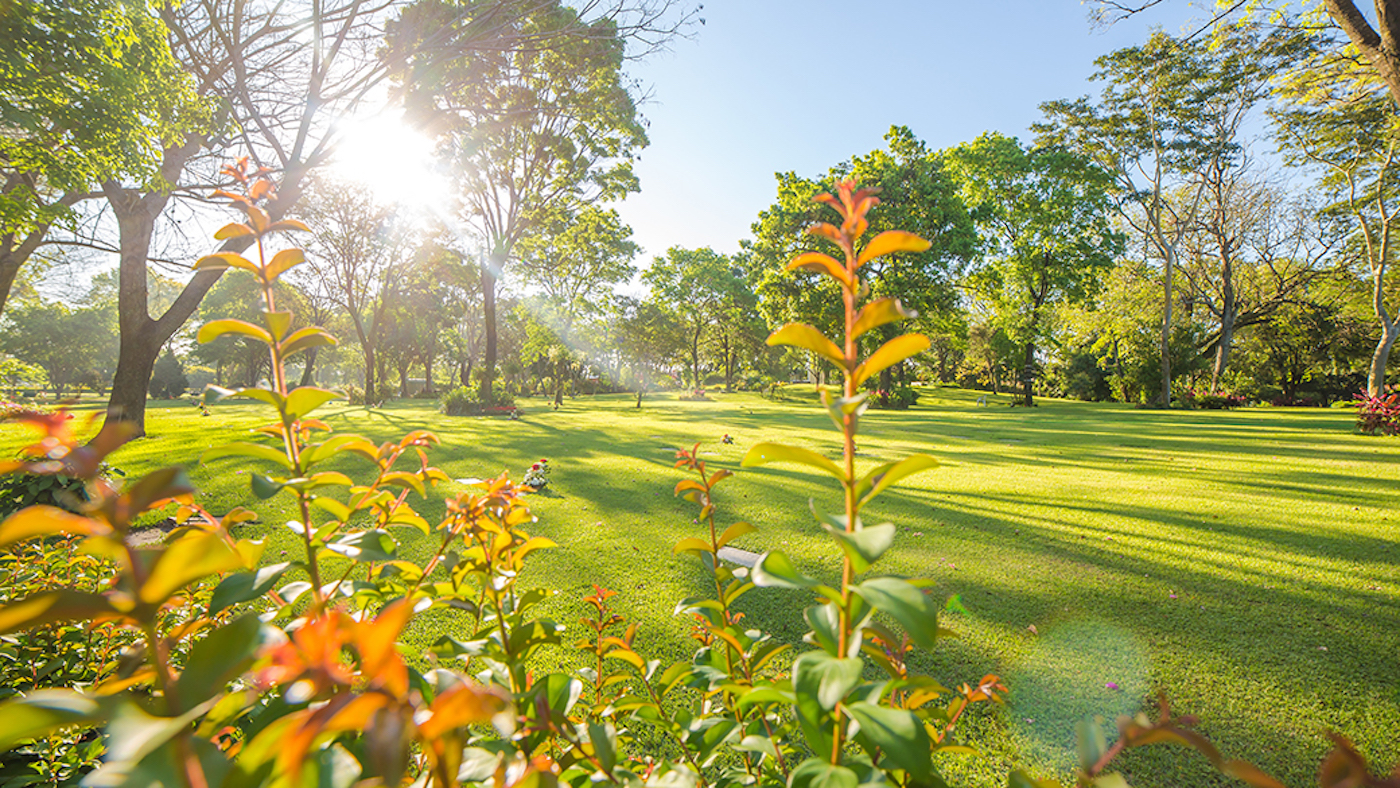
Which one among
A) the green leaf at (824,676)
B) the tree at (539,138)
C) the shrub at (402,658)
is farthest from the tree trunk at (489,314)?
the green leaf at (824,676)

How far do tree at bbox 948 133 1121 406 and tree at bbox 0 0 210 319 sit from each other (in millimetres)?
23450

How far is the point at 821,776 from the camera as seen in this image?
68 cm

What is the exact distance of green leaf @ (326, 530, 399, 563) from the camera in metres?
0.79

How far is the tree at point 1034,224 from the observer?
69.1 feet

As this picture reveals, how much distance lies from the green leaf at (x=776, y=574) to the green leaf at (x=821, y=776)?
0.71 ft

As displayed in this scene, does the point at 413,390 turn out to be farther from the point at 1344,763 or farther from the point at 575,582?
the point at 1344,763

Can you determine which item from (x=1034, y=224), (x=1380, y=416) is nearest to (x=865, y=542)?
(x=1380, y=416)

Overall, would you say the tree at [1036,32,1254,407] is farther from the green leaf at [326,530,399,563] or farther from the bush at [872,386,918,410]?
the green leaf at [326,530,399,563]

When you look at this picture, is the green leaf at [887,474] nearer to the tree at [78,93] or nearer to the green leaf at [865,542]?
the green leaf at [865,542]

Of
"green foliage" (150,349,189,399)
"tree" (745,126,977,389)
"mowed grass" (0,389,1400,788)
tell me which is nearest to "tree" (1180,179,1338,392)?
"tree" (745,126,977,389)

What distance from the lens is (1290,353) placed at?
82.6 ft

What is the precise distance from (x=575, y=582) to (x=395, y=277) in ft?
94.2

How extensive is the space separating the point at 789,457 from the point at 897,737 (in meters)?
0.39

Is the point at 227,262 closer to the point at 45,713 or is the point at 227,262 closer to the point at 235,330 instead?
the point at 235,330
